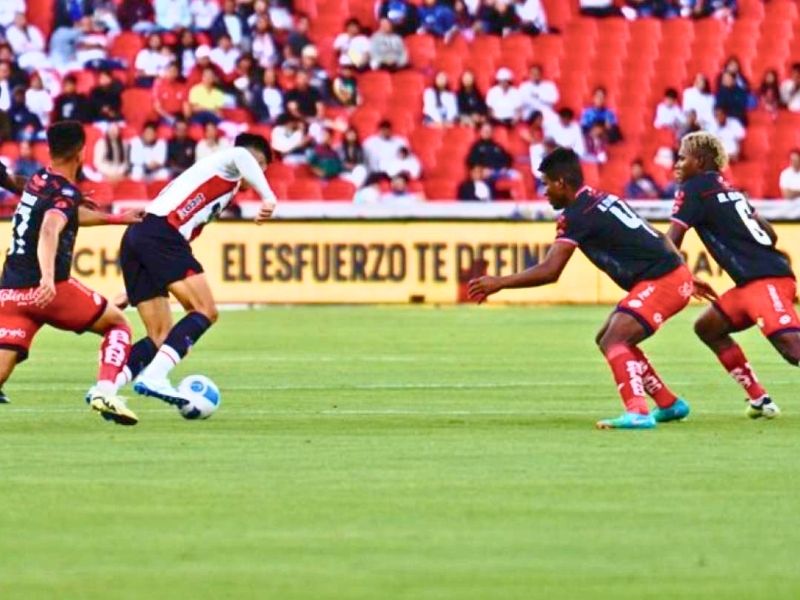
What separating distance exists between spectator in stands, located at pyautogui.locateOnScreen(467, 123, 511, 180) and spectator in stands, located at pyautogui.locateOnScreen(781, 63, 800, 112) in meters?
4.62

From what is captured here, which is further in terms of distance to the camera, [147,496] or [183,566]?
[147,496]

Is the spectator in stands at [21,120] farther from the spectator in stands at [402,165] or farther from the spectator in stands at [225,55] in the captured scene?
the spectator in stands at [402,165]

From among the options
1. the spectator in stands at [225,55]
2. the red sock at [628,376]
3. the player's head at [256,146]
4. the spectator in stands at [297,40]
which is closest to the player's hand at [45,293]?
the player's head at [256,146]

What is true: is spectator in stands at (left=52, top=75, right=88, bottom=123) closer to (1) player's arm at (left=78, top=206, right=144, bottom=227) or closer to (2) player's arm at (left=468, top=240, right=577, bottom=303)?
(1) player's arm at (left=78, top=206, right=144, bottom=227)

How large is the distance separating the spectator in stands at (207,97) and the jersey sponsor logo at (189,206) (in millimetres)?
19887

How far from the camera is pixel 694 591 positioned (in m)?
7.71

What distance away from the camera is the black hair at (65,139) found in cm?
1395

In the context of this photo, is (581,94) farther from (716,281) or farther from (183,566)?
(183,566)

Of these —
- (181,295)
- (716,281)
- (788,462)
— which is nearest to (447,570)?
(788,462)

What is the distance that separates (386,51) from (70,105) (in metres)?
5.06

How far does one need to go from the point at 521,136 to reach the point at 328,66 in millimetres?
3646

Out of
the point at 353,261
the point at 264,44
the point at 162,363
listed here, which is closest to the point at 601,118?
the point at 353,261

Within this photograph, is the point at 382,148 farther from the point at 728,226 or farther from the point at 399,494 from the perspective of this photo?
the point at 399,494

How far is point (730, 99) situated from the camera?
35250 mm
